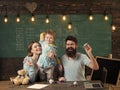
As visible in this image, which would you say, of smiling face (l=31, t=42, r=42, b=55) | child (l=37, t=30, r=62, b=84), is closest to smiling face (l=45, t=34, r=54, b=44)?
child (l=37, t=30, r=62, b=84)

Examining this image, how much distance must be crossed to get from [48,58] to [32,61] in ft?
0.98

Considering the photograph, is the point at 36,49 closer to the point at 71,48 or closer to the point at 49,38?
the point at 49,38

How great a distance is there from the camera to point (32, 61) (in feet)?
12.6

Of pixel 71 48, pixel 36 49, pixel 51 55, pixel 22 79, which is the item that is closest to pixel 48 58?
pixel 51 55

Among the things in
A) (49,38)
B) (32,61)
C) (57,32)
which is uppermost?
(57,32)

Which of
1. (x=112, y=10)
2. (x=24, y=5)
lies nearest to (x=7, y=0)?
(x=24, y=5)

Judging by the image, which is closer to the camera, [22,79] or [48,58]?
[22,79]

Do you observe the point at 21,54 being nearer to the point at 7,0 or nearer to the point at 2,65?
the point at 2,65

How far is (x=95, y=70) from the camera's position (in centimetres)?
419

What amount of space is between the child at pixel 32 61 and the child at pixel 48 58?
0.10m

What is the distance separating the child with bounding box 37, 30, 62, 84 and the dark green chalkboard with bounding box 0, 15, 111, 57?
3.05 metres

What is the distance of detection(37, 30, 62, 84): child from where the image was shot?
13.0ft

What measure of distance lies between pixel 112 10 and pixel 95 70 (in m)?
3.61

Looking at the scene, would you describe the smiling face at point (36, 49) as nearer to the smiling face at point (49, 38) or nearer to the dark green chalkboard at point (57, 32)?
the smiling face at point (49, 38)
